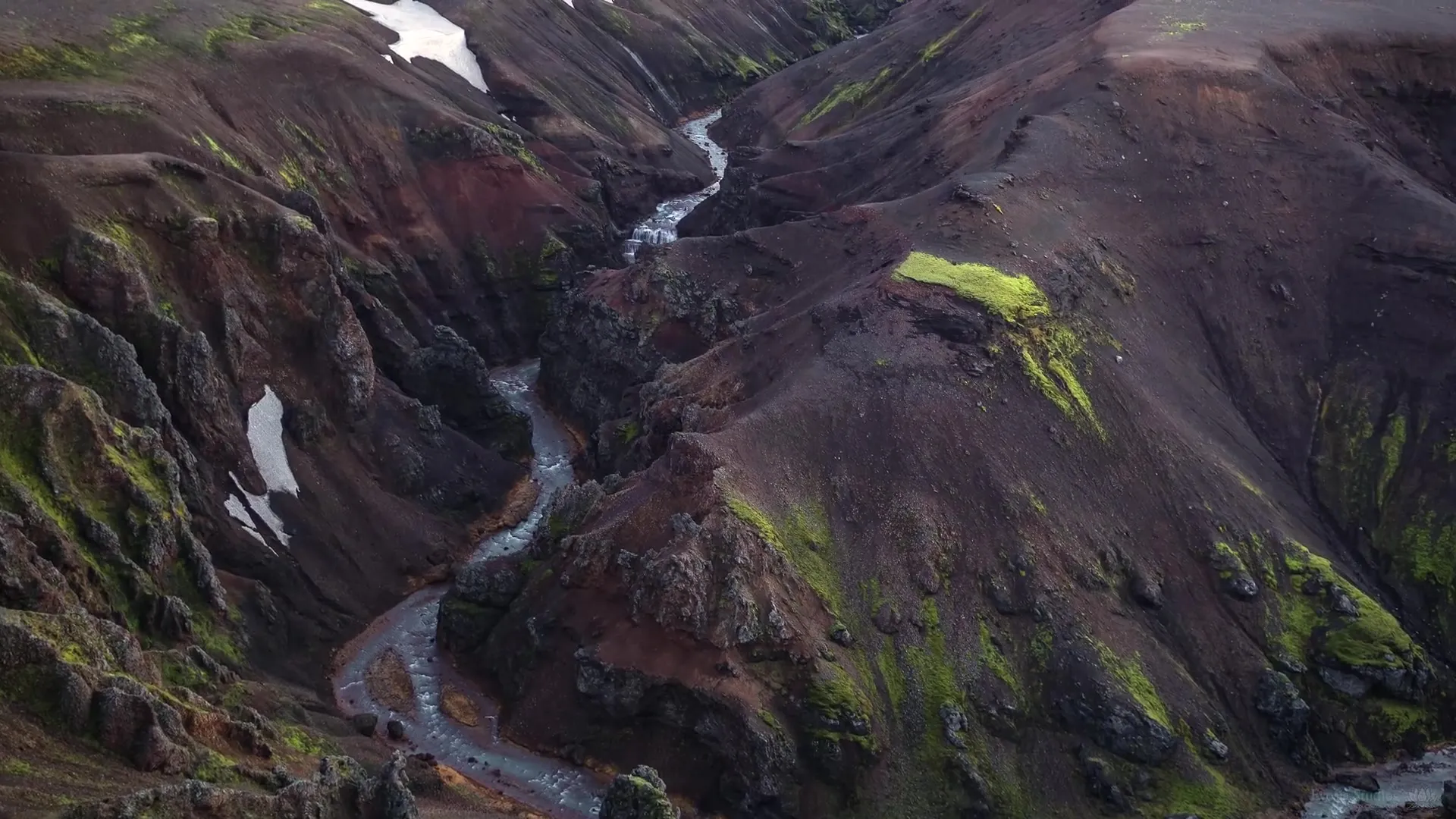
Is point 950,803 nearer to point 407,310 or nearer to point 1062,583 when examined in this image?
point 1062,583

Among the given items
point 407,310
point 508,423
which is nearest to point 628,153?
point 407,310

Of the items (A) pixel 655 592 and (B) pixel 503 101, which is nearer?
(A) pixel 655 592

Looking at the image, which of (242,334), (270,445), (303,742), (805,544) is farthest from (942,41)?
(303,742)

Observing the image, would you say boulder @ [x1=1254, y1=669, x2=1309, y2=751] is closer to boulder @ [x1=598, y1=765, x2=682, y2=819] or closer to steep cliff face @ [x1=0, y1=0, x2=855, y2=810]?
boulder @ [x1=598, y1=765, x2=682, y2=819]

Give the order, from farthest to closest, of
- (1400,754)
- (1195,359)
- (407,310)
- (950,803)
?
(407,310)
(1195,359)
(1400,754)
(950,803)

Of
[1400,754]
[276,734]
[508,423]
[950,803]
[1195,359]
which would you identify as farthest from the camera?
[508,423]

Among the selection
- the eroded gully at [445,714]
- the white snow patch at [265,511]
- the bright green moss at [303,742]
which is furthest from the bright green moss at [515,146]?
the bright green moss at [303,742]

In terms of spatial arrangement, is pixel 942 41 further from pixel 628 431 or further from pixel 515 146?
pixel 628 431
